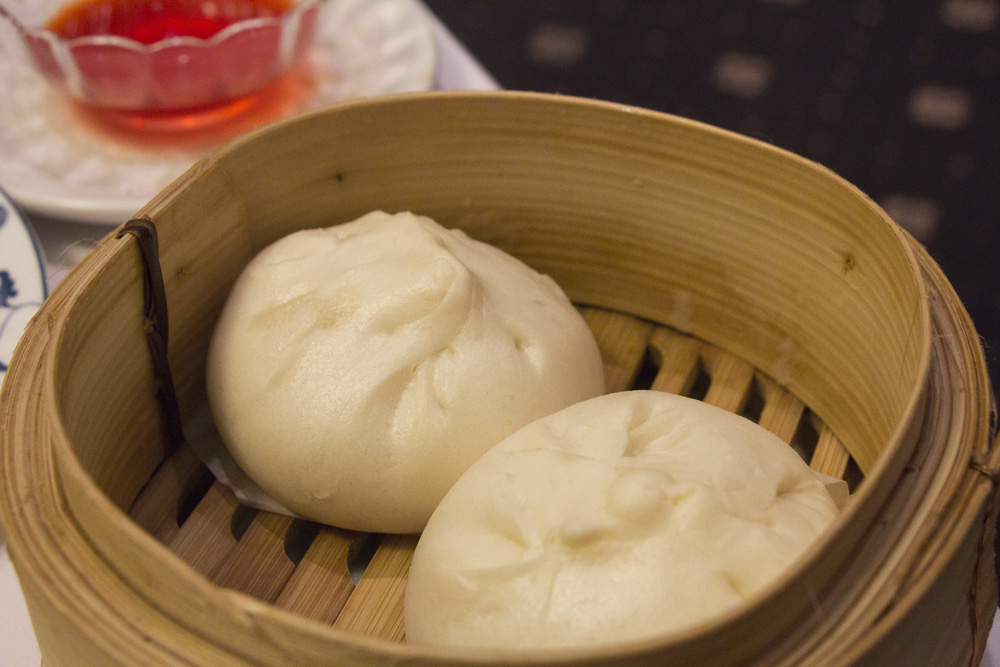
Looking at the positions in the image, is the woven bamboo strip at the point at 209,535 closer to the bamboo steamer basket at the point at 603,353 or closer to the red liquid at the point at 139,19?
the bamboo steamer basket at the point at 603,353

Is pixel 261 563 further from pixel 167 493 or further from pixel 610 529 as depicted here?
pixel 610 529

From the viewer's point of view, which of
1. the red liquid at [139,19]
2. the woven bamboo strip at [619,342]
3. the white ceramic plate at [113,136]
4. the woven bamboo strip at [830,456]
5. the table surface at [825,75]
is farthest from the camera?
the table surface at [825,75]

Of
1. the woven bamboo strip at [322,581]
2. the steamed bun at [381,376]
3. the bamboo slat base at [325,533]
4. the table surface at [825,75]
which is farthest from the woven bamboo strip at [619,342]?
the table surface at [825,75]

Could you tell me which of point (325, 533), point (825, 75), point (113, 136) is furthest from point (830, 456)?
point (825, 75)

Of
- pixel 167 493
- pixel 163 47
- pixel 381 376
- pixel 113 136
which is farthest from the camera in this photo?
pixel 113 136

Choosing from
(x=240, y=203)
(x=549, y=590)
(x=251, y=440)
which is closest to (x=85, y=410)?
(x=251, y=440)

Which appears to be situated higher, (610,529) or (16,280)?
(610,529)

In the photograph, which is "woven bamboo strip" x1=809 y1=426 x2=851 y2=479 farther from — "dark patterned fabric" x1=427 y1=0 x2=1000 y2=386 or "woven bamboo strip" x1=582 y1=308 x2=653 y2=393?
"dark patterned fabric" x1=427 y1=0 x2=1000 y2=386
